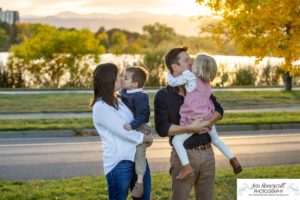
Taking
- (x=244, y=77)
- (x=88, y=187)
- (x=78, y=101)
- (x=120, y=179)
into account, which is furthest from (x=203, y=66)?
(x=244, y=77)

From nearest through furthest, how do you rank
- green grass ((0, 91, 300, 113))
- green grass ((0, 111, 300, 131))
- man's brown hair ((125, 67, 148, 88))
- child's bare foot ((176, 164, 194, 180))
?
child's bare foot ((176, 164, 194, 180)), man's brown hair ((125, 67, 148, 88)), green grass ((0, 111, 300, 131)), green grass ((0, 91, 300, 113))

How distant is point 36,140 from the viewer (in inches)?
575

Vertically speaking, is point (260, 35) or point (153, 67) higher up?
point (260, 35)

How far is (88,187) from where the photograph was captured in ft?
27.0

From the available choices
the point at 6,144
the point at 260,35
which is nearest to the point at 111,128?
the point at 260,35

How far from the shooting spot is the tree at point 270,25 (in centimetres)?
1089

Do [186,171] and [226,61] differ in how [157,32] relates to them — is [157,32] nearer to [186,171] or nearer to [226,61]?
[226,61]

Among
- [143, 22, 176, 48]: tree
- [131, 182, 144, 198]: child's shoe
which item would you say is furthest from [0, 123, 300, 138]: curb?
[143, 22, 176, 48]: tree

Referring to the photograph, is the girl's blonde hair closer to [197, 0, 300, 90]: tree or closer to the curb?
[197, 0, 300, 90]: tree

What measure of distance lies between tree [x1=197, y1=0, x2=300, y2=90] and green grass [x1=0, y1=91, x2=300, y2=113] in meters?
8.78

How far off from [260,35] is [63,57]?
20.1m

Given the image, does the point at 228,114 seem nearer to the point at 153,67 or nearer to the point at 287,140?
the point at 287,140

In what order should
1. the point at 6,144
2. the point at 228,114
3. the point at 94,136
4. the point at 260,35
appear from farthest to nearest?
the point at 228,114, the point at 94,136, the point at 6,144, the point at 260,35

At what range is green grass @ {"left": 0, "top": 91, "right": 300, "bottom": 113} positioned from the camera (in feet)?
66.6
